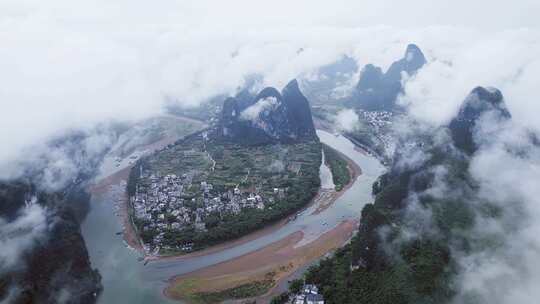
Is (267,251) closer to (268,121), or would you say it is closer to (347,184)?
(347,184)

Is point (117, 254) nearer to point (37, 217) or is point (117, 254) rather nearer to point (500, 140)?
point (37, 217)

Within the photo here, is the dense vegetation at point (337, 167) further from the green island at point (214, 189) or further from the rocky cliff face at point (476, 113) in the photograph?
the rocky cliff face at point (476, 113)

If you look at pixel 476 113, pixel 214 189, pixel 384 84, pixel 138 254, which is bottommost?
pixel 384 84

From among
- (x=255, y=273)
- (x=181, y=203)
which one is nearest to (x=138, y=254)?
(x=181, y=203)

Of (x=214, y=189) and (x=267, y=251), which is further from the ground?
(x=267, y=251)

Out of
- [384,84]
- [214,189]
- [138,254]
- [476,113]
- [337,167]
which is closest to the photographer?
[138,254]

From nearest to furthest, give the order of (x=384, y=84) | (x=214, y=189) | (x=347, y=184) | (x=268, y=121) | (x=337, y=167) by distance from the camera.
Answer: (x=214, y=189) < (x=347, y=184) < (x=337, y=167) < (x=268, y=121) < (x=384, y=84)

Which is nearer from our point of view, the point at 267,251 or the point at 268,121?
the point at 267,251
